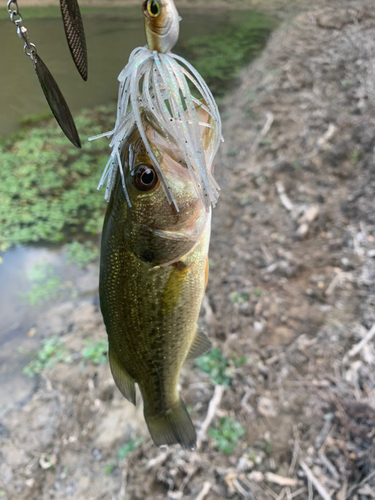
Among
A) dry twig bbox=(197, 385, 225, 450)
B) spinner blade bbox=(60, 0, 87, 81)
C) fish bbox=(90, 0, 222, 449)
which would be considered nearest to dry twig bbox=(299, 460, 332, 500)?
dry twig bbox=(197, 385, 225, 450)

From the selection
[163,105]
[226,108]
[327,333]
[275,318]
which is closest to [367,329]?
[327,333]

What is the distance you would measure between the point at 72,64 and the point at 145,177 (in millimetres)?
4228

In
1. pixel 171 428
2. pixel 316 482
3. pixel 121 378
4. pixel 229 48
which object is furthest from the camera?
pixel 229 48

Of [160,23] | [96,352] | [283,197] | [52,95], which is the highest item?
[160,23]

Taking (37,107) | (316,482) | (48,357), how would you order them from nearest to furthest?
(316,482)
(48,357)
(37,107)

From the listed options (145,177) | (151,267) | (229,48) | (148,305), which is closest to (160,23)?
(145,177)

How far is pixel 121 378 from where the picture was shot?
1.11 m

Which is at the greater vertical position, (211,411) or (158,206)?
(158,206)

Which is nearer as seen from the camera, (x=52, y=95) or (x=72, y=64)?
(x=52, y=95)

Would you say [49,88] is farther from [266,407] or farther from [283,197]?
[283,197]

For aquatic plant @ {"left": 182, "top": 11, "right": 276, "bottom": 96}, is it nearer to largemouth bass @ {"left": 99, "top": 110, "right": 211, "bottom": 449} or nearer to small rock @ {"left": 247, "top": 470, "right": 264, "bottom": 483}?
small rock @ {"left": 247, "top": 470, "right": 264, "bottom": 483}

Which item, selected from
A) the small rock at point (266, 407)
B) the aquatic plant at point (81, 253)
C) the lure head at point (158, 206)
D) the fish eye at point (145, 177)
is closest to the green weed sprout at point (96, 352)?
the small rock at point (266, 407)

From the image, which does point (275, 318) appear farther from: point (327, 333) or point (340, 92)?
point (340, 92)

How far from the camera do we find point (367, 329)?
2.54 m
